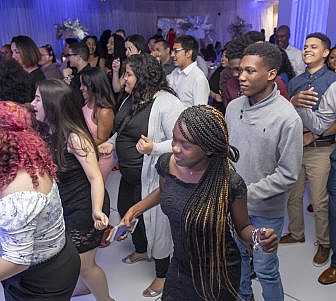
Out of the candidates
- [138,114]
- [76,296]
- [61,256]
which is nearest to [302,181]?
[138,114]

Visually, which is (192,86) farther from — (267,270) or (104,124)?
(267,270)

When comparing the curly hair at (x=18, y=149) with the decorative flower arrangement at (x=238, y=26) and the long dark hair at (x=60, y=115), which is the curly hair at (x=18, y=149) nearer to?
the long dark hair at (x=60, y=115)

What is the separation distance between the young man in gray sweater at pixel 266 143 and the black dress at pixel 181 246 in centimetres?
43

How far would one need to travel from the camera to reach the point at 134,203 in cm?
287

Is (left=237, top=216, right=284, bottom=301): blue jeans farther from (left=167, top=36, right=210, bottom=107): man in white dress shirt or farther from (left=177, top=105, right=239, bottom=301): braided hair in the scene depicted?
(left=167, top=36, right=210, bottom=107): man in white dress shirt

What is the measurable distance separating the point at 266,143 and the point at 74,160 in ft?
2.95

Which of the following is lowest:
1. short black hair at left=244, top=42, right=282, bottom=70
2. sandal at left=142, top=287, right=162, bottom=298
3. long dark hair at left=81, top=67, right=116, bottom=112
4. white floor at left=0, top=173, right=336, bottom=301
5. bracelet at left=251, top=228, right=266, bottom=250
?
white floor at left=0, top=173, right=336, bottom=301

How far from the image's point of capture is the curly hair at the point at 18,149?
138 centimetres

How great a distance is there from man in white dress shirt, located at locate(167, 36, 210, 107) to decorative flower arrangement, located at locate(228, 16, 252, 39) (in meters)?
7.88

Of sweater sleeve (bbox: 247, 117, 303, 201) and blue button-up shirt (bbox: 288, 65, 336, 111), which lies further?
blue button-up shirt (bbox: 288, 65, 336, 111)

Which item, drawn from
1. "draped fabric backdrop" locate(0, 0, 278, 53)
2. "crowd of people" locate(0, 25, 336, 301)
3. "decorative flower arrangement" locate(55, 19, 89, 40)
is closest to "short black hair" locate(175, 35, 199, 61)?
"crowd of people" locate(0, 25, 336, 301)

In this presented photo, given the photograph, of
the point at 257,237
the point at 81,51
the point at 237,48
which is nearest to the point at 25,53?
the point at 81,51

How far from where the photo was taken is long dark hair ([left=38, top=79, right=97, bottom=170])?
1.98m

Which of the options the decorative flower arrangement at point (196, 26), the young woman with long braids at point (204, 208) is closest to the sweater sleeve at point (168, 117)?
the young woman with long braids at point (204, 208)
